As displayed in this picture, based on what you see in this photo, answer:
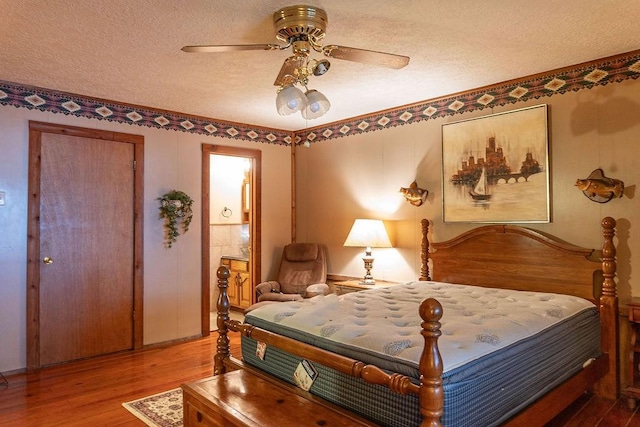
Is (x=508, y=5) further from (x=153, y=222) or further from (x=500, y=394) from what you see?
(x=153, y=222)

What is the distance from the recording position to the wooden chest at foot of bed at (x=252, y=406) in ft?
6.15

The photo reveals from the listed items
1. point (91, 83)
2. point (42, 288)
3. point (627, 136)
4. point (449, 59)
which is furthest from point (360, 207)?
point (42, 288)

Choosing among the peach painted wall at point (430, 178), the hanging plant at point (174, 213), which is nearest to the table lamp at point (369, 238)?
the peach painted wall at point (430, 178)

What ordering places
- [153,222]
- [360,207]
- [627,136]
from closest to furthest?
1. [627,136]
2. [153,222]
3. [360,207]

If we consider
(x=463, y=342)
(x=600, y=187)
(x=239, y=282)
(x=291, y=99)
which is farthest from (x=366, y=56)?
(x=239, y=282)

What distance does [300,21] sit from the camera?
2.39m

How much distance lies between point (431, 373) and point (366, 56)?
1735 mm

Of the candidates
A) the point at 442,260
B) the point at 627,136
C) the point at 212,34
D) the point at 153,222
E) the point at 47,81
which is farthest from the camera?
the point at 153,222

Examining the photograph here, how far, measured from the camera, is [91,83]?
3.72 metres

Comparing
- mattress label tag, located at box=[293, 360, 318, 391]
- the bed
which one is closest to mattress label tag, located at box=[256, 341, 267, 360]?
the bed

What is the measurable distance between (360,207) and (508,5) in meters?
2.84

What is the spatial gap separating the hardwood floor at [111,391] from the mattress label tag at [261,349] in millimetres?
1011

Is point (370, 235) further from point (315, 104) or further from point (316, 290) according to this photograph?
point (315, 104)

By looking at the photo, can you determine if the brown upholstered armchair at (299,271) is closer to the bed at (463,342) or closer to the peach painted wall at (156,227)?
the peach painted wall at (156,227)
